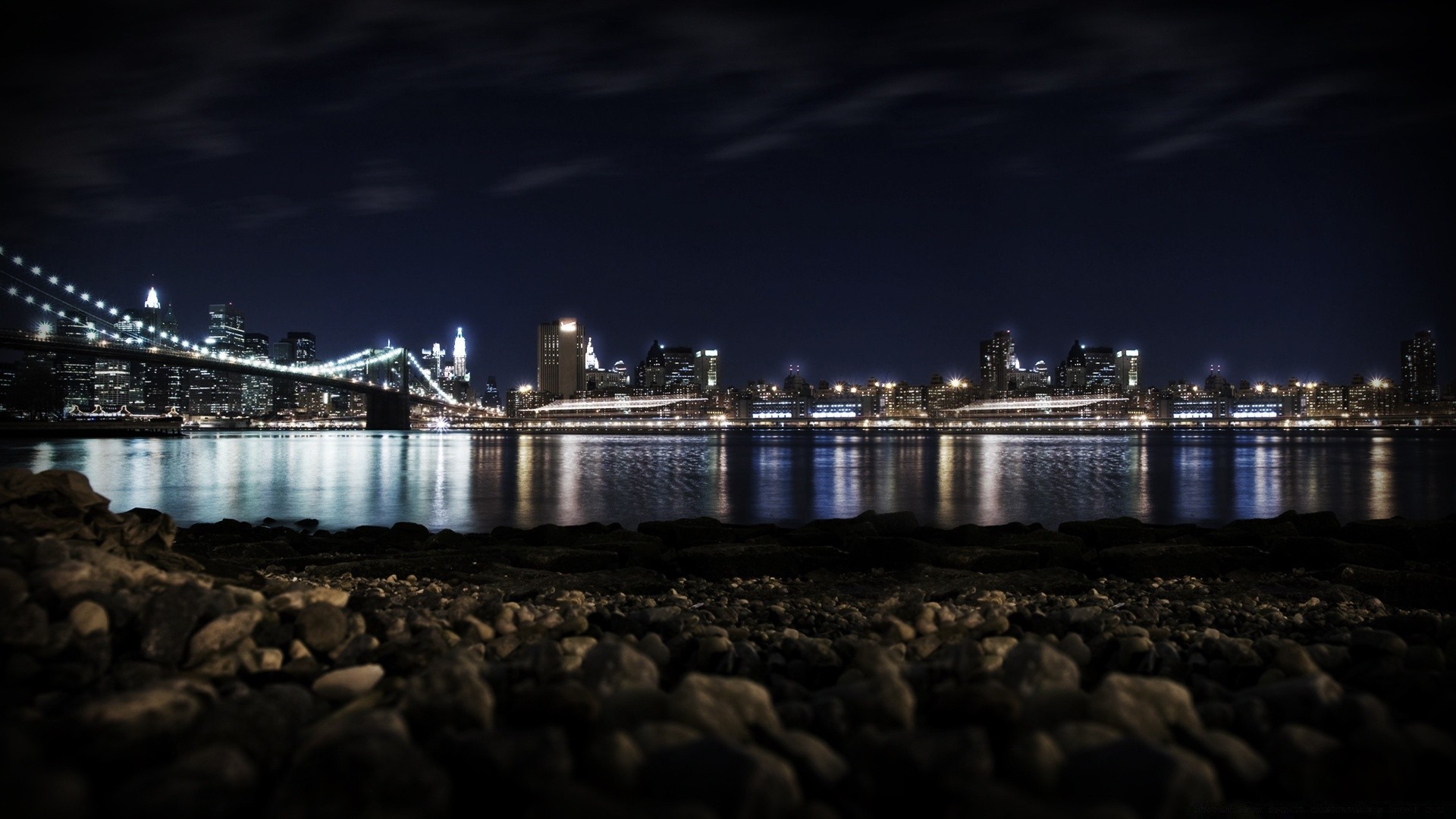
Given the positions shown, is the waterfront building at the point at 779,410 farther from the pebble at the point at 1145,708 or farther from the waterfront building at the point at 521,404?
the pebble at the point at 1145,708

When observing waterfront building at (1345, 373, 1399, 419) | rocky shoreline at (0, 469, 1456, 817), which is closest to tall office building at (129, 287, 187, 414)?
rocky shoreline at (0, 469, 1456, 817)

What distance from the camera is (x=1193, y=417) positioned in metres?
A: 162

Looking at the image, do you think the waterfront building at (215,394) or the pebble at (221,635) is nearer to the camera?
the pebble at (221,635)

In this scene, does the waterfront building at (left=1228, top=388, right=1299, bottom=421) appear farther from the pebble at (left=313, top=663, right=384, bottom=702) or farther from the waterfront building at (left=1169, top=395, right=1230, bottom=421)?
the pebble at (left=313, top=663, right=384, bottom=702)

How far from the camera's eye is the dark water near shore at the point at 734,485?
2225 centimetres

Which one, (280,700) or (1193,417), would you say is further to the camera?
(1193,417)

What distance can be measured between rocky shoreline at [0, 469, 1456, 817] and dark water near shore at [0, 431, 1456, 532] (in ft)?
49.0

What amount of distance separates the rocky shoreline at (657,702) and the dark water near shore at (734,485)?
49.0ft

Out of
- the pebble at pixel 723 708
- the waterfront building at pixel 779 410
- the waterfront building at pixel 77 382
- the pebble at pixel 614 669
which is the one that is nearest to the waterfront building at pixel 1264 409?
the waterfront building at pixel 779 410

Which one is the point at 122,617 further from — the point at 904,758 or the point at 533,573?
the point at 533,573

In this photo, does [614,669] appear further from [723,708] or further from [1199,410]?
[1199,410]

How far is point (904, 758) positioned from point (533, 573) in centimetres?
704

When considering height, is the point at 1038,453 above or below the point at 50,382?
below

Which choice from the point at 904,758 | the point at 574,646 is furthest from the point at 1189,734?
the point at 574,646
